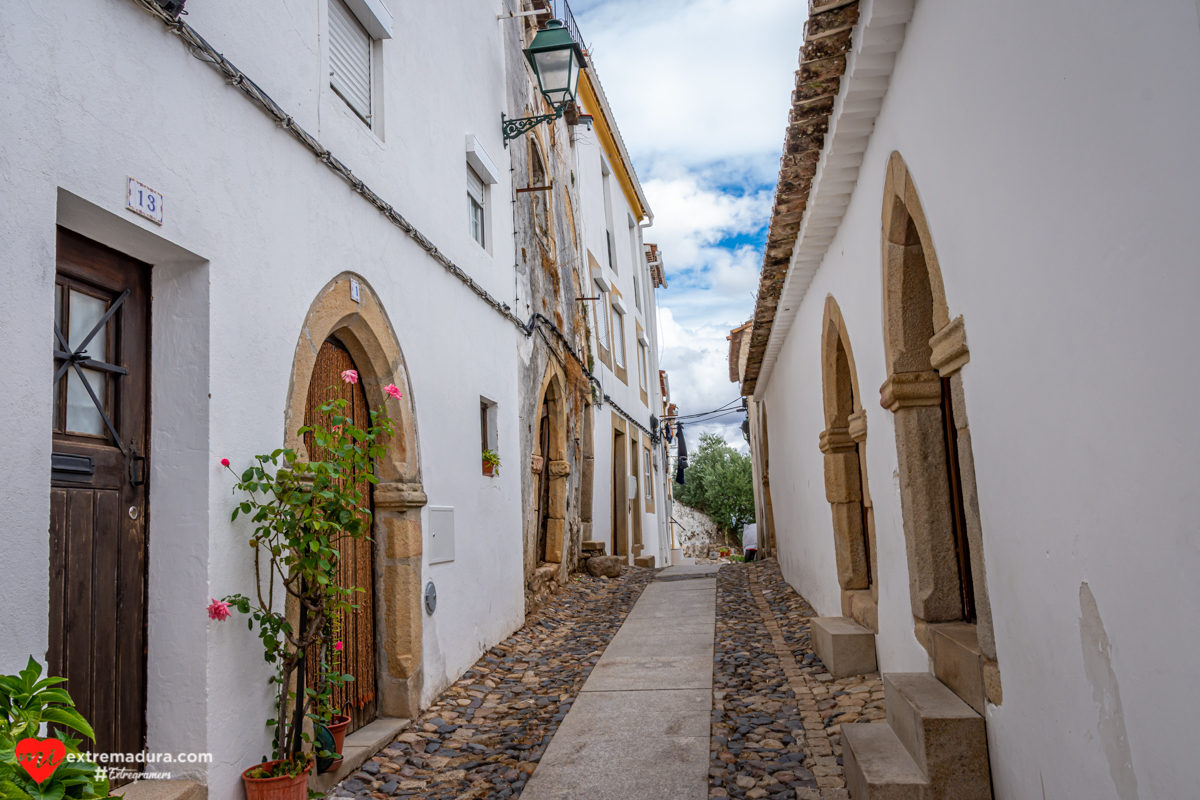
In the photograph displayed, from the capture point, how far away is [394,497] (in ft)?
17.0

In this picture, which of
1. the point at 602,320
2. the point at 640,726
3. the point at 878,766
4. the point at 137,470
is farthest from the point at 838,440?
the point at 602,320

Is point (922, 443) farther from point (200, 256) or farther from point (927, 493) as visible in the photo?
point (200, 256)

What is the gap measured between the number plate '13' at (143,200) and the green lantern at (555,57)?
4.94 meters

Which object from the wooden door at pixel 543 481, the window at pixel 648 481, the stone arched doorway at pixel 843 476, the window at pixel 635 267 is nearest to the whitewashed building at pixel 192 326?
the stone arched doorway at pixel 843 476

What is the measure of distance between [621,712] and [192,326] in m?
3.30

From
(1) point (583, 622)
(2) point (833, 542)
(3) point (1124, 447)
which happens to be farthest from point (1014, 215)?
(1) point (583, 622)

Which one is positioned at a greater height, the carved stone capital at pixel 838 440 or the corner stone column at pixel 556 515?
the carved stone capital at pixel 838 440

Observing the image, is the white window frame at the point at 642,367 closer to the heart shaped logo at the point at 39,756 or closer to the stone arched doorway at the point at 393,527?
the stone arched doorway at the point at 393,527

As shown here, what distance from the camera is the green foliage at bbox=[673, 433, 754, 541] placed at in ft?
107

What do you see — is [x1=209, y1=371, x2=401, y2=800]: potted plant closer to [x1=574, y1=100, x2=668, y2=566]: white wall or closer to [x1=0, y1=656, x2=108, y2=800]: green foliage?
[x1=0, y1=656, x2=108, y2=800]: green foliage

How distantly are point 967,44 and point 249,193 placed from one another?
292 cm

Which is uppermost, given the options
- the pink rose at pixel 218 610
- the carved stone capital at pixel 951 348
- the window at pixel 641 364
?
the window at pixel 641 364

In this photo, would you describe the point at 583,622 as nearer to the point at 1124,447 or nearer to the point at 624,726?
the point at 624,726

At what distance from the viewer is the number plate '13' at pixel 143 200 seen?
9.90 feet
